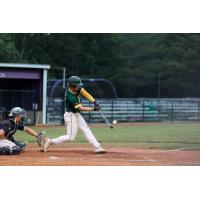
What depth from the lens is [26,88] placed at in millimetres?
29812

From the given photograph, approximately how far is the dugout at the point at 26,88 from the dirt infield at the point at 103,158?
41.2 feet

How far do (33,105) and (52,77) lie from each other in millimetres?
17979

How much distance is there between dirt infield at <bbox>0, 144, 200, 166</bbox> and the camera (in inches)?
487

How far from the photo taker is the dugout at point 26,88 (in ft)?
90.6

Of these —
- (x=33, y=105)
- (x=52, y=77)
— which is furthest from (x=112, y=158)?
(x=52, y=77)

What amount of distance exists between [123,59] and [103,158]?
119 ft

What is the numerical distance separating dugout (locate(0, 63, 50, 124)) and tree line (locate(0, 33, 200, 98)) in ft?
51.9

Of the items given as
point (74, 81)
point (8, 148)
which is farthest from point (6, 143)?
point (74, 81)

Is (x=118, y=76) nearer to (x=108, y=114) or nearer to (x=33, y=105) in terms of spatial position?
(x=108, y=114)

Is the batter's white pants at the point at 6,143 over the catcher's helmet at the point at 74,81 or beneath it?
beneath

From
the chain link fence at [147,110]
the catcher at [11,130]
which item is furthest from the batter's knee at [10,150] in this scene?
the chain link fence at [147,110]

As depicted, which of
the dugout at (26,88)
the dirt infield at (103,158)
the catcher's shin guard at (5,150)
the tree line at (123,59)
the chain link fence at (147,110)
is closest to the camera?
the dirt infield at (103,158)

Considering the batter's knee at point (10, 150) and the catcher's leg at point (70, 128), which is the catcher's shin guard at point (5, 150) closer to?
the batter's knee at point (10, 150)

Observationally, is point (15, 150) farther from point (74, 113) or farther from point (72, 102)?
point (72, 102)
